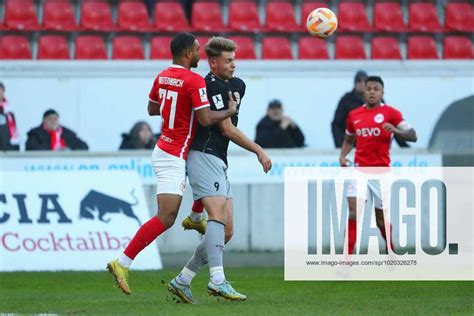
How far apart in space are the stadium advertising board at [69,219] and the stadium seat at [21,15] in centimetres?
626

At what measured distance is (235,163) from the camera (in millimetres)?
16281

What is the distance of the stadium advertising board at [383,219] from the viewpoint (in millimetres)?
13578

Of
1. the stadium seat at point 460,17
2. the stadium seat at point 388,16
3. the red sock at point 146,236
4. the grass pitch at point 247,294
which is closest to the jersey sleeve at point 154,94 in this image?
the red sock at point 146,236

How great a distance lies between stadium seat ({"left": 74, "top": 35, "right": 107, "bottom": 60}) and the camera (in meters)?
20.0

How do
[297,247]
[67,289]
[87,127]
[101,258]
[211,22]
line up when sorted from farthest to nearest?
1. [211,22]
2. [87,127]
3. [297,247]
4. [101,258]
5. [67,289]

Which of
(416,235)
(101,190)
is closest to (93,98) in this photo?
(101,190)

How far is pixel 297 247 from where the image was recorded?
15266 millimetres

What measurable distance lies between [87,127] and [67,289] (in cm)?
768

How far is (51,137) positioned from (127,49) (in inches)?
146

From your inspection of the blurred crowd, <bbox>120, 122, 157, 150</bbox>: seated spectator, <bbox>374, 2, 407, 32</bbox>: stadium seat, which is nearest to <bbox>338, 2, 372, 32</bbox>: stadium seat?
<bbox>374, 2, 407, 32</bbox>: stadium seat

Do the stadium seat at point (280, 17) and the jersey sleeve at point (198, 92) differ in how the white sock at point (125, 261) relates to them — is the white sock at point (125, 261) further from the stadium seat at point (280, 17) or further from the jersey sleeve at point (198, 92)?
the stadium seat at point (280, 17)

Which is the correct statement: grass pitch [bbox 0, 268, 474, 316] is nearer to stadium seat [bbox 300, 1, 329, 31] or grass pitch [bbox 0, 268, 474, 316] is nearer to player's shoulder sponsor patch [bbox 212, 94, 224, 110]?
player's shoulder sponsor patch [bbox 212, 94, 224, 110]

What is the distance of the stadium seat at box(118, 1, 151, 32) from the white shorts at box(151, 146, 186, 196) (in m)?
11.3

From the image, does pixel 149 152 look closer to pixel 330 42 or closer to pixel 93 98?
pixel 93 98
